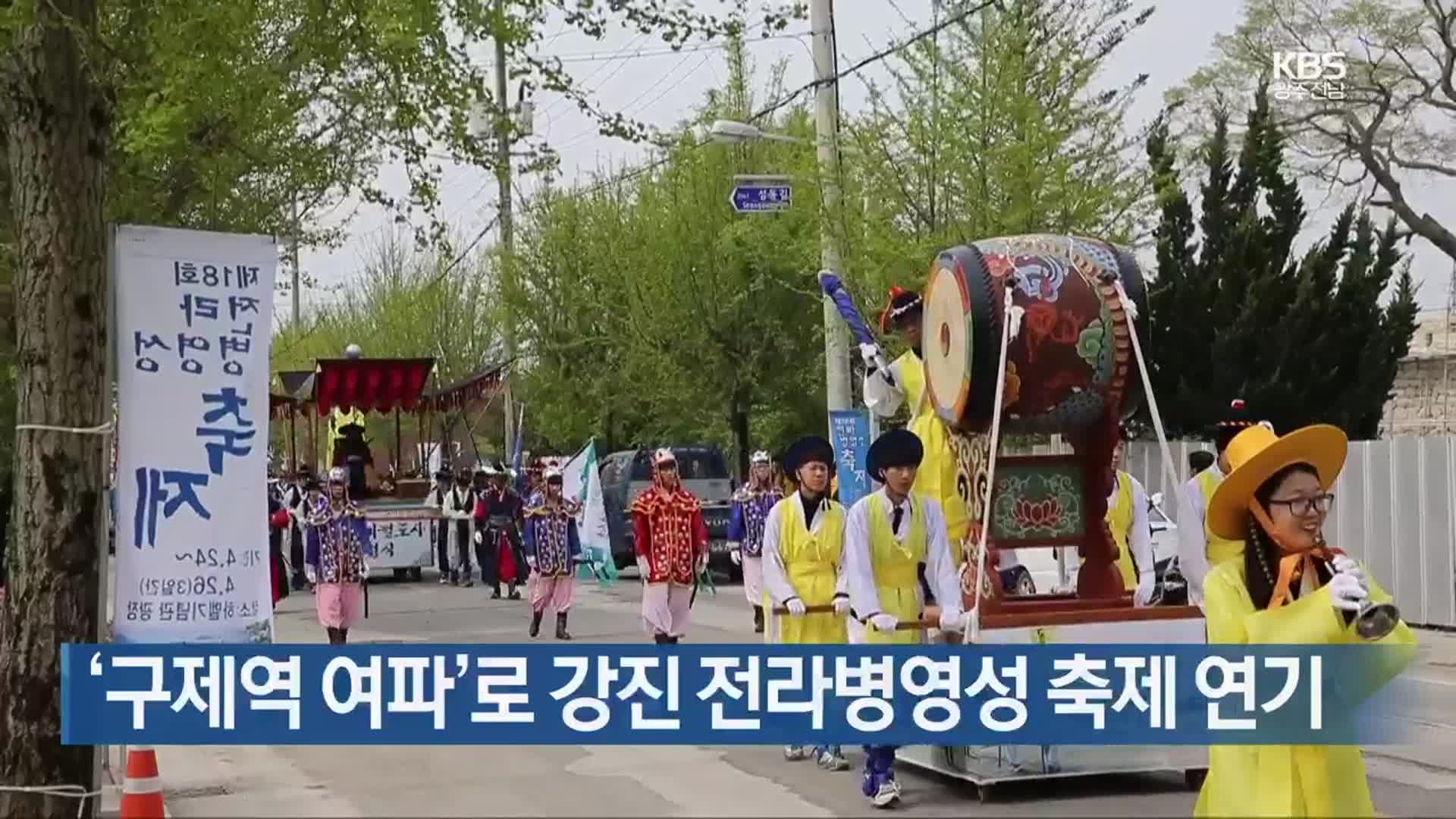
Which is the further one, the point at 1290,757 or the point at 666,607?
the point at 666,607

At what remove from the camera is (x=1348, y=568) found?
5113mm

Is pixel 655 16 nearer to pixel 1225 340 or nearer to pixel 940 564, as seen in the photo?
pixel 940 564

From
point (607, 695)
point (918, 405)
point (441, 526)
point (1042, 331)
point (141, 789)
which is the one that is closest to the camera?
point (141, 789)

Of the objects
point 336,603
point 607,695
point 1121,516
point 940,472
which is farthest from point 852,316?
point 336,603

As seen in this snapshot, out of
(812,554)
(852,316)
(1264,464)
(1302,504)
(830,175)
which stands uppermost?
(830,175)

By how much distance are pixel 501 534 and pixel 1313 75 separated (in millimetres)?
13932

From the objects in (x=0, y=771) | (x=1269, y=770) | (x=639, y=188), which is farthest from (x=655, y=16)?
(x=639, y=188)

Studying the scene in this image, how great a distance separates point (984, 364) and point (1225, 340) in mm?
14073

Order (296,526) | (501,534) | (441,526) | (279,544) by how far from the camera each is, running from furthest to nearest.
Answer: (441,526)
(501,534)
(296,526)
(279,544)

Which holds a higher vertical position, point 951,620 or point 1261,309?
point 1261,309

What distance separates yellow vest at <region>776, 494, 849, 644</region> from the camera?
10.8 m

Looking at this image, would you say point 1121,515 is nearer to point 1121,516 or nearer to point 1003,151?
point 1121,516

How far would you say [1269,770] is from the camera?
521 cm

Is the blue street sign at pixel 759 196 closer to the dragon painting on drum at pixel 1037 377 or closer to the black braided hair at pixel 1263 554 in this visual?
the dragon painting on drum at pixel 1037 377
